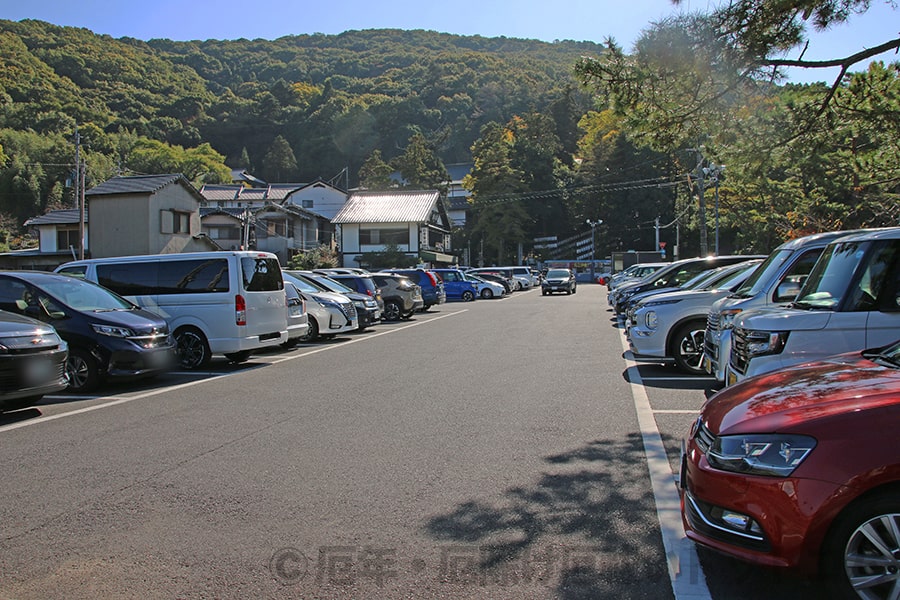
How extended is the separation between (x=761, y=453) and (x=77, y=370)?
9.17 metres

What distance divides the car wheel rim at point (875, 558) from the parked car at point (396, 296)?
64.6 feet

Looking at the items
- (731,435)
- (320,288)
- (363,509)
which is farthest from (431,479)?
(320,288)

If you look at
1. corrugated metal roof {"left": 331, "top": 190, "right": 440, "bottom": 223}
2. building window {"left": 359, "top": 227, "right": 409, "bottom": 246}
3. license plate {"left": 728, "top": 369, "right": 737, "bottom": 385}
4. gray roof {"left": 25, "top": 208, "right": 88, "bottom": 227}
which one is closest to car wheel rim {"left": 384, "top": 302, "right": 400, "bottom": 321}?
license plate {"left": 728, "top": 369, "right": 737, "bottom": 385}

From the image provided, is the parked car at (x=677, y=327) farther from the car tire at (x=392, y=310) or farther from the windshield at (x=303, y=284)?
the car tire at (x=392, y=310)

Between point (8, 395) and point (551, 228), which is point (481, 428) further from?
point (551, 228)

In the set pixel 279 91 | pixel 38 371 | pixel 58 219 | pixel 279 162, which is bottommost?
pixel 38 371

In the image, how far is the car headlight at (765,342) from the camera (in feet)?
18.5

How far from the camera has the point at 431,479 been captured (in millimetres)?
5246

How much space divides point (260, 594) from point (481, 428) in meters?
3.67

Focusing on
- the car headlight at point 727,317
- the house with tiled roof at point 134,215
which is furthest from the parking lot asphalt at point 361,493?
the house with tiled roof at point 134,215

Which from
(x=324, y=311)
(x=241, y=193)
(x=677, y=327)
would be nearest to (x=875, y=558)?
(x=677, y=327)

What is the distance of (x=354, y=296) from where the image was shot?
18.1m

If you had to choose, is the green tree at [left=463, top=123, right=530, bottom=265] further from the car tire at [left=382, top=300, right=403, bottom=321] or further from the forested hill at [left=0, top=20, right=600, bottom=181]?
the car tire at [left=382, top=300, right=403, bottom=321]

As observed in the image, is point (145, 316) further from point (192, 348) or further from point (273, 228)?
point (273, 228)
